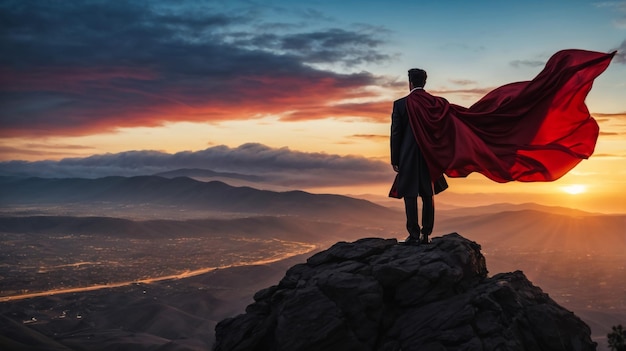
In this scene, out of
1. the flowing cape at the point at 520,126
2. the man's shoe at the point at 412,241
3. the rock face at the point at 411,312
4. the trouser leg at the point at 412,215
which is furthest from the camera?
the man's shoe at the point at 412,241

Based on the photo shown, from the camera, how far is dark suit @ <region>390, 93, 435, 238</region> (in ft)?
33.4

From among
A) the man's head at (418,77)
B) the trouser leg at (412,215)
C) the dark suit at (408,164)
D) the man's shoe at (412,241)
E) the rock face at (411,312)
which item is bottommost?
the rock face at (411,312)

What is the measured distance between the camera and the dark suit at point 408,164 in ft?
33.4

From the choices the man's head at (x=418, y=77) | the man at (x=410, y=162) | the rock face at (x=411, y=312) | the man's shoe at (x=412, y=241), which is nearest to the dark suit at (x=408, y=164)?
the man at (x=410, y=162)

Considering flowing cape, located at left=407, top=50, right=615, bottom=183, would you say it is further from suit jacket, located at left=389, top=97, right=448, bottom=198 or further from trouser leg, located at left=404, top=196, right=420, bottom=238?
trouser leg, located at left=404, top=196, right=420, bottom=238

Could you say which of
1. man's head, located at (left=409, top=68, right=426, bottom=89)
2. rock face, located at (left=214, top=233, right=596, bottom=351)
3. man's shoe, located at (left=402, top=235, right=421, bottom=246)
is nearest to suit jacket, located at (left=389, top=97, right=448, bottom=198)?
man's head, located at (left=409, top=68, right=426, bottom=89)

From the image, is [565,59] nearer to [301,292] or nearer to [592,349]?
[592,349]

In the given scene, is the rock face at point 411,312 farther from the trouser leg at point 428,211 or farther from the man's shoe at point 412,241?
the trouser leg at point 428,211

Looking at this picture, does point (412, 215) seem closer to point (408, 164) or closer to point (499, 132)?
point (408, 164)

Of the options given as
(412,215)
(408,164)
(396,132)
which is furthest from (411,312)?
(396,132)

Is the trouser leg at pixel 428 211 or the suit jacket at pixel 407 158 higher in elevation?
the suit jacket at pixel 407 158

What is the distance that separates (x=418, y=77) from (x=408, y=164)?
1.68 metres

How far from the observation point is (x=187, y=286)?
207ft

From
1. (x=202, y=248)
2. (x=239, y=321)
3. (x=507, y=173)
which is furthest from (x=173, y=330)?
(x=202, y=248)
